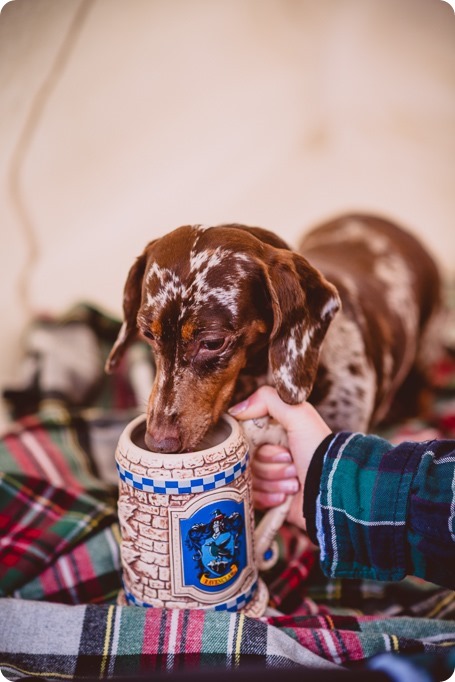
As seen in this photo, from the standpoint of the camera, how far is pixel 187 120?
2535mm

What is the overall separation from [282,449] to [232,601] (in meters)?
0.33

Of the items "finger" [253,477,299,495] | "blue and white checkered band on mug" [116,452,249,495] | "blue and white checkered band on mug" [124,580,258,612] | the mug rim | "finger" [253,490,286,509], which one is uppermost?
the mug rim

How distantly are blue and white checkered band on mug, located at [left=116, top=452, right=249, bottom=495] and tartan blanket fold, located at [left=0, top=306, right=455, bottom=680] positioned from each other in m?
0.28

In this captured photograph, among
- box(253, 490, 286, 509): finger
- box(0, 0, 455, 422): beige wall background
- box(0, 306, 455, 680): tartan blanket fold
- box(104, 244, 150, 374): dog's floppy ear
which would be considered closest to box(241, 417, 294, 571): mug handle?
box(253, 490, 286, 509): finger

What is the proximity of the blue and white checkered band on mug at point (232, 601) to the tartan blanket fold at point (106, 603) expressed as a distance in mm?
26

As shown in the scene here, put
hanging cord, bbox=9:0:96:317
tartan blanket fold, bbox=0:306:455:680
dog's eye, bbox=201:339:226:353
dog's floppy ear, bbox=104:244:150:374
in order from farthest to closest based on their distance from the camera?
hanging cord, bbox=9:0:96:317 → dog's floppy ear, bbox=104:244:150:374 → dog's eye, bbox=201:339:226:353 → tartan blanket fold, bbox=0:306:455:680

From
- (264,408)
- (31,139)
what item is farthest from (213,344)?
(31,139)

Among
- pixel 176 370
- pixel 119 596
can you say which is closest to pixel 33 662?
pixel 119 596

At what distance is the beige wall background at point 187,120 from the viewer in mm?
2152

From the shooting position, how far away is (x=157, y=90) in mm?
2441

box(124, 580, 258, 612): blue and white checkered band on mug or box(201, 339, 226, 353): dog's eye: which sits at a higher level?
box(201, 339, 226, 353): dog's eye

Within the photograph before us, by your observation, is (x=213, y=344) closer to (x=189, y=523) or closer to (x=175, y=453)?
(x=175, y=453)

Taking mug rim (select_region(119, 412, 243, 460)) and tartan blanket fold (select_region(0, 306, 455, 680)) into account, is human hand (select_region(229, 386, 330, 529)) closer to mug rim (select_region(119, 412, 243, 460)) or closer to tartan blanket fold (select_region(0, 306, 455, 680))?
mug rim (select_region(119, 412, 243, 460))

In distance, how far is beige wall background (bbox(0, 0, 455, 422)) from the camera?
7.06 feet
